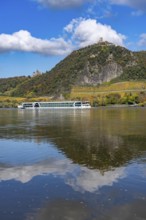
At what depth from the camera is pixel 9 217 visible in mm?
16047

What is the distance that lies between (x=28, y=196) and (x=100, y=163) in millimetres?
10070

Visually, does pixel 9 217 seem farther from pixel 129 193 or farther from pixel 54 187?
pixel 129 193

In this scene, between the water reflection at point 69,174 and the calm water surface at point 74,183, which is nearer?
the calm water surface at point 74,183

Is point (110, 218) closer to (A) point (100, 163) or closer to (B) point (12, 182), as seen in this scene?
(B) point (12, 182)

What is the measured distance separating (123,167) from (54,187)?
7.15 m

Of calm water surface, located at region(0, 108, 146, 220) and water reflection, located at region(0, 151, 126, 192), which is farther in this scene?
water reflection, located at region(0, 151, 126, 192)

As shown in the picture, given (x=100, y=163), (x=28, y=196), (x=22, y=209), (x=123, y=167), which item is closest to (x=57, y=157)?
(x=100, y=163)

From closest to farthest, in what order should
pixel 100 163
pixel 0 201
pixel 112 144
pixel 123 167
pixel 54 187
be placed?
pixel 0 201 < pixel 54 187 < pixel 123 167 < pixel 100 163 < pixel 112 144

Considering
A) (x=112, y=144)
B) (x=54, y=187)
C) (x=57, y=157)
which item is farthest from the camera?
(x=112, y=144)

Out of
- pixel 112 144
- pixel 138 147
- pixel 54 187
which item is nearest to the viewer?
pixel 54 187

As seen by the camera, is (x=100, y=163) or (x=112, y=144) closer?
(x=100, y=163)

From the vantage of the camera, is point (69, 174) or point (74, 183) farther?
point (69, 174)

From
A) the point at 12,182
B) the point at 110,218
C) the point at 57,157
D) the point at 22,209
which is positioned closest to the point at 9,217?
the point at 22,209

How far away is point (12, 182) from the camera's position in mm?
22422
